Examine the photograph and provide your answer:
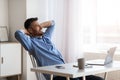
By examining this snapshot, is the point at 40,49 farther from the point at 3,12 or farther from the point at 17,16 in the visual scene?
the point at 3,12

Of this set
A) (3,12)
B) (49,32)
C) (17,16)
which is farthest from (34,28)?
(3,12)

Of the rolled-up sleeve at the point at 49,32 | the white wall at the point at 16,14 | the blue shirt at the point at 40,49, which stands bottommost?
the blue shirt at the point at 40,49

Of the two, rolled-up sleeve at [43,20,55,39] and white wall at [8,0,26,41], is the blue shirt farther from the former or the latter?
white wall at [8,0,26,41]

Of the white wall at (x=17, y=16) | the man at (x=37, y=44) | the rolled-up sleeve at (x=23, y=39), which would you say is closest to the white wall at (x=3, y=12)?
the white wall at (x=17, y=16)

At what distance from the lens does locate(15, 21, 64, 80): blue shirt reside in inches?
118

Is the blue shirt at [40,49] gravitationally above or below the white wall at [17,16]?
below

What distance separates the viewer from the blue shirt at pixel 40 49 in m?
2.99

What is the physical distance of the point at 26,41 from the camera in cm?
300

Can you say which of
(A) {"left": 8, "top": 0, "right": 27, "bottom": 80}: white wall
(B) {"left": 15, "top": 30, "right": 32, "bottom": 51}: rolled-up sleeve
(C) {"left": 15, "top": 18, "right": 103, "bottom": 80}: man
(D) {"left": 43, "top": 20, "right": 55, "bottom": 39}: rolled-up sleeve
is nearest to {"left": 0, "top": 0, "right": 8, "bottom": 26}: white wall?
(A) {"left": 8, "top": 0, "right": 27, "bottom": 80}: white wall

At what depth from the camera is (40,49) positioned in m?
3.11

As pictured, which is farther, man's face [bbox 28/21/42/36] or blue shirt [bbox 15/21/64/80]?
man's face [bbox 28/21/42/36]

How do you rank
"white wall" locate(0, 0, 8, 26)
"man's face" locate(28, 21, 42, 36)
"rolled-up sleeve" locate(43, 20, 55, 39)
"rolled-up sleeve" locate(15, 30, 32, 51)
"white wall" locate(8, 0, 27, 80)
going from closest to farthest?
"rolled-up sleeve" locate(15, 30, 32, 51)
"man's face" locate(28, 21, 42, 36)
"rolled-up sleeve" locate(43, 20, 55, 39)
"white wall" locate(8, 0, 27, 80)
"white wall" locate(0, 0, 8, 26)

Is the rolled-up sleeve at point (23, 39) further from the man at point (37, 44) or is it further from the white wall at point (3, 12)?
the white wall at point (3, 12)

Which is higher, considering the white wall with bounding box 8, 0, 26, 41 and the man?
the white wall with bounding box 8, 0, 26, 41
